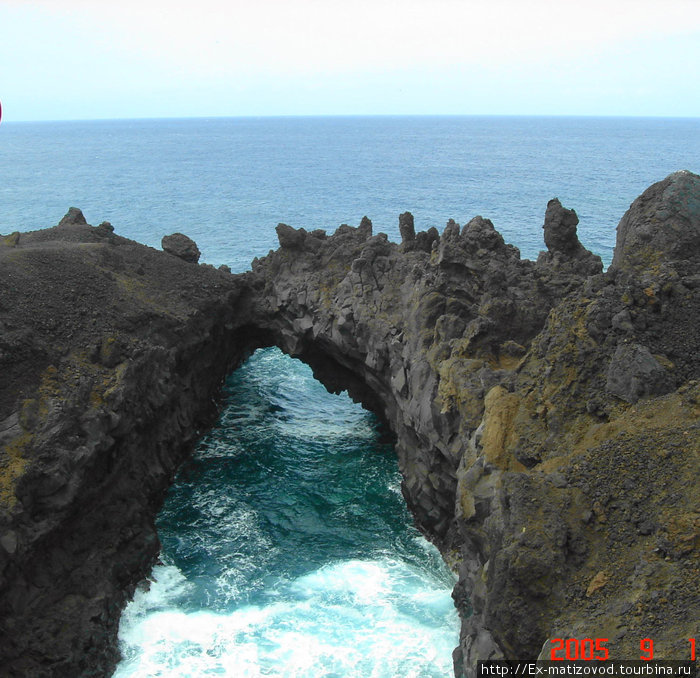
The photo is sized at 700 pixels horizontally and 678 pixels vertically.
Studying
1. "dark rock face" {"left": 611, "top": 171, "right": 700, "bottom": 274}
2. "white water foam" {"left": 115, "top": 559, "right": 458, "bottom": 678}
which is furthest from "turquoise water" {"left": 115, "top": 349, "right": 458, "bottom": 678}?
"dark rock face" {"left": 611, "top": 171, "right": 700, "bottom": 274}

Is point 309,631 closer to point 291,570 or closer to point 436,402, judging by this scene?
point 291,570

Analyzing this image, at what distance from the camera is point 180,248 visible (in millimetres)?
54469

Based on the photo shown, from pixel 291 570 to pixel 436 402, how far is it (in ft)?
37.1

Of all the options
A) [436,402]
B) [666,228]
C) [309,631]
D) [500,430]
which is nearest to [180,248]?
[436,402]

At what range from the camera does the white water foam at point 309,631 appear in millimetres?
29766

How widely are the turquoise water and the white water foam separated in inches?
2.1

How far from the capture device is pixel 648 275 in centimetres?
2855

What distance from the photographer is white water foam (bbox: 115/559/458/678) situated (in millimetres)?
29766

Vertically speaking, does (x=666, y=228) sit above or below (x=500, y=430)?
above

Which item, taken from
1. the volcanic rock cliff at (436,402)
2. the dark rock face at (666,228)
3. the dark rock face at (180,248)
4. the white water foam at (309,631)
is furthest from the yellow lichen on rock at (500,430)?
the dark rock face at (180,248)

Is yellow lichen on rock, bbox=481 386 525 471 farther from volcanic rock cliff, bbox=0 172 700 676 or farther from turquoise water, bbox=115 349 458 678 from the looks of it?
turquoise water, bbox=115 349 458 678

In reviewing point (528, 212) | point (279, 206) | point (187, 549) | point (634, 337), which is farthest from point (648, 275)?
point (279, 206)

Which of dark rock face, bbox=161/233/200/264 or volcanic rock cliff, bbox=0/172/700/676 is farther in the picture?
dark rock face, bbox=161/233/200/264

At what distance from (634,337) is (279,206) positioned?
108m
